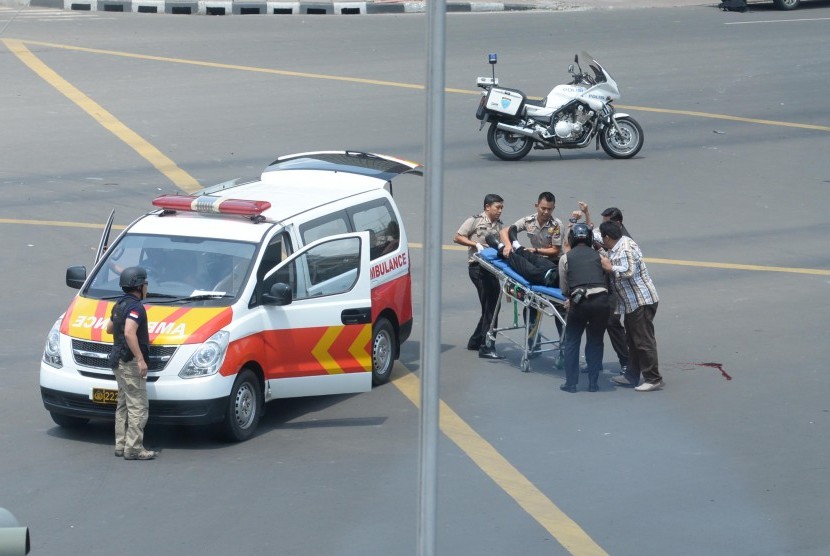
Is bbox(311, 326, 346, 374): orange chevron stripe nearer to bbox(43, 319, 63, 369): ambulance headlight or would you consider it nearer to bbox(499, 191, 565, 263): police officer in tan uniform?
bbox(43, 319, 63, 369): ambulance headlight

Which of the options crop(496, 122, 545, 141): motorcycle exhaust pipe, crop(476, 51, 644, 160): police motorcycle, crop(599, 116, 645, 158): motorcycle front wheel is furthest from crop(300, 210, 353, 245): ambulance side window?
crop(599, 116, 645, 158): motorcycle front wheel

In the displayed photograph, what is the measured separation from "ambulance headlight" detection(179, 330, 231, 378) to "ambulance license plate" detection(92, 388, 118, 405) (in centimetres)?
56

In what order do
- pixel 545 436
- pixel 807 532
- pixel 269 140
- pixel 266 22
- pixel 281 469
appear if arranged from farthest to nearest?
pixel 266 22
pixel 269 140
pixel 545 436
pixel 281 469
pixel 807 532

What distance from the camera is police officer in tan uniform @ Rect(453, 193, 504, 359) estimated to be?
40.5ft

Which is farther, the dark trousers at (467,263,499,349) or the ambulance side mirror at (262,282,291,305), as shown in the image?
the dark trousers at (467,263,499,349)

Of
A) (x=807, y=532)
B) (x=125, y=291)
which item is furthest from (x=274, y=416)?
(x=807, y=532)

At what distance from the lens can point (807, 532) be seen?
824 centimetres

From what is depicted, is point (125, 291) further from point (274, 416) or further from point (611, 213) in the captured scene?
point (611, 213)

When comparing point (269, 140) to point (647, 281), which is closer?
point (647, 281)

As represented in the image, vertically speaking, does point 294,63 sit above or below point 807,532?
above

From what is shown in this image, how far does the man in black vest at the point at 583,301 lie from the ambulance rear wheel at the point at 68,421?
14.2ft

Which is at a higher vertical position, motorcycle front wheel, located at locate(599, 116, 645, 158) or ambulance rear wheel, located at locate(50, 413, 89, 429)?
motorcycle front wheel, located at locate(599, 116, 645, 158)

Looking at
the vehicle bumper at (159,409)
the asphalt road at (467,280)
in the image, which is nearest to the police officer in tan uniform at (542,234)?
the asphalt road at (467,280)

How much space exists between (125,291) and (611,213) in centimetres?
454
